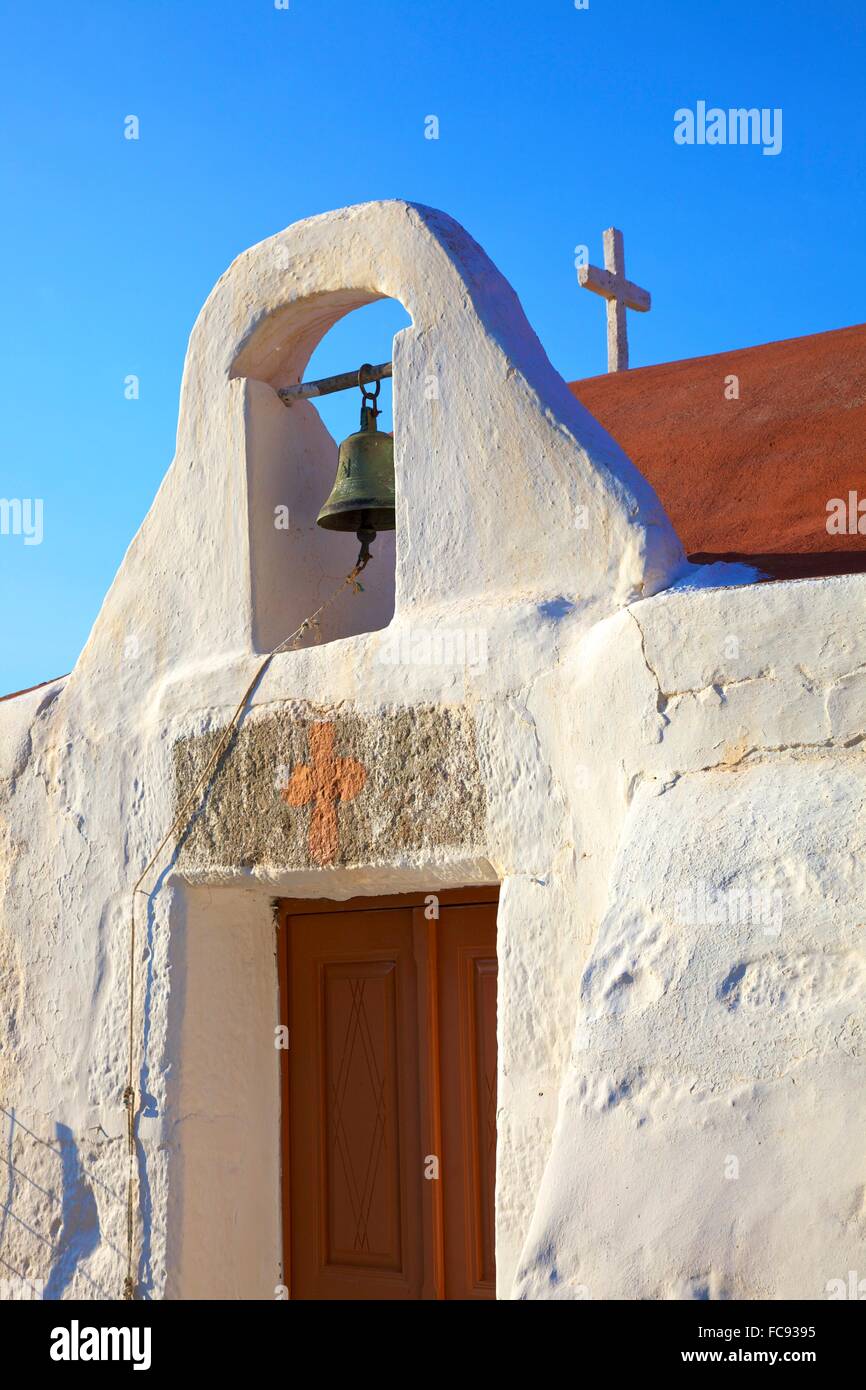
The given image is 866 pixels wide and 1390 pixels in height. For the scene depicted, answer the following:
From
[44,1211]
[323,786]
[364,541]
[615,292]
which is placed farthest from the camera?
[615,292]

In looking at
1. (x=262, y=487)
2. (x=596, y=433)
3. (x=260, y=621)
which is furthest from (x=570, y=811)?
(x=262, y=487)

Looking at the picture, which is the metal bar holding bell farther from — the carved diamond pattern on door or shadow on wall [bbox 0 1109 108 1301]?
shadow on wall [bbox 0 1109 108 1301]

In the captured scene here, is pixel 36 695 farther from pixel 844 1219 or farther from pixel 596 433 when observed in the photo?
pixel 844 1219

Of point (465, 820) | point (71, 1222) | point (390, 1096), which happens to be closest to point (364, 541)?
point (465, 820)

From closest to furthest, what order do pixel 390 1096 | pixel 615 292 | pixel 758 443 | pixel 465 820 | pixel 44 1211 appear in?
pixel 465 820 → pixel 390 1096 → pixel 44 1211 → pixel 758 443 → pixel 615 292

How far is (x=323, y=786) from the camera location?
13.8ft

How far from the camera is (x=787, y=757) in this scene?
10.6ft

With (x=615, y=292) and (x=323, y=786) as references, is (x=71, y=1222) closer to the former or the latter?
(x=323, y=786)

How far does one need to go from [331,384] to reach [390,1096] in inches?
90.9

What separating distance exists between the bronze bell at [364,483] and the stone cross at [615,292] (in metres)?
4.66

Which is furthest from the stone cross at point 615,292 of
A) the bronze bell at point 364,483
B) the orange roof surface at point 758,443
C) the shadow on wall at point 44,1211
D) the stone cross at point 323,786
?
the shadow on wall at point 44,1211

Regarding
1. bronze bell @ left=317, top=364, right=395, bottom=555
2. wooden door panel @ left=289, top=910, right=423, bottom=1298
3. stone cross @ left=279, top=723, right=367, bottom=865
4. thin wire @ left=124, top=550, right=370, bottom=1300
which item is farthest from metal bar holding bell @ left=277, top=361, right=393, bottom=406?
wooden door panel @ left=289, top=910, right=423, bottom=1298

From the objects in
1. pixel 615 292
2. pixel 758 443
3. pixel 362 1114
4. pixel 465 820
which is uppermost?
pixel 615 292

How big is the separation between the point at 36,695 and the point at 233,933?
3.86 ft
